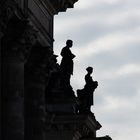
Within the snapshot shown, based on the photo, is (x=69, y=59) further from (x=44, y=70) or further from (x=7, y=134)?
(x=7, y=134)

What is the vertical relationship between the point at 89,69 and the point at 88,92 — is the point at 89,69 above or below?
above

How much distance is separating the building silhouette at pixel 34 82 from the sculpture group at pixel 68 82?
400 millimetres

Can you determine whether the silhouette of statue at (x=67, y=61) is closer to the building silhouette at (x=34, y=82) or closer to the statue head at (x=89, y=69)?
the building silhouette at (x=34, y=82)

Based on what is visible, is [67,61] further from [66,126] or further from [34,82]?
[34,82]

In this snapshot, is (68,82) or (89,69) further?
(89,69)

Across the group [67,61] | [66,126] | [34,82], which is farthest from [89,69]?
[34,82]

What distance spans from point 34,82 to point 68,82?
415 cm

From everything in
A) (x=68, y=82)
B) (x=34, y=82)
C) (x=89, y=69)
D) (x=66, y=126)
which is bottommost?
(x=66, y=126)

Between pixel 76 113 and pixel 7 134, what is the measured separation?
359 inches

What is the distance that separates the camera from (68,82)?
208 ft

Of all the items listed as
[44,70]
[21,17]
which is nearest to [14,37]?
[21,17]

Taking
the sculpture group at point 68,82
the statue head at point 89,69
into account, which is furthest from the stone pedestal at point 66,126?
the statue head at point 89,69

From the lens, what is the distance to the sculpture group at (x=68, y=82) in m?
63.4

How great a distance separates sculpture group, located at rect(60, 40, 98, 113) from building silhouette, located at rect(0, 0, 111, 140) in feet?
1.31
